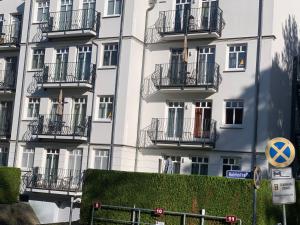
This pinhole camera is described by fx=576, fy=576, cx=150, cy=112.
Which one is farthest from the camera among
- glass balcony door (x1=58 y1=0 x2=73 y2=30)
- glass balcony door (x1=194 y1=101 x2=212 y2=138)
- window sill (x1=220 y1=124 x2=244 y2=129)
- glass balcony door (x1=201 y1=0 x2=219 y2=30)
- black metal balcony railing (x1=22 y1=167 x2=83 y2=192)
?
glass balcony door (x1=58 y1=0 x2=73 y2=30)

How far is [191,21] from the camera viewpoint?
30797mm

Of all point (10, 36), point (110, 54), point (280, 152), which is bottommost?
point (280, 152)

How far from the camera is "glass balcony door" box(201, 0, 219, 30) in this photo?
30.0 meters

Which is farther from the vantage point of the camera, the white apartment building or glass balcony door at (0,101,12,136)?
glass balcony door at (0,101,12,136)

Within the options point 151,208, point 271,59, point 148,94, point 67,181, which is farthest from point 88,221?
point 271,59

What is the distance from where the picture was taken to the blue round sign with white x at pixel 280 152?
1400cm

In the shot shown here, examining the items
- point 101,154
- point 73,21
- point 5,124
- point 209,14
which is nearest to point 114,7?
point 73,21

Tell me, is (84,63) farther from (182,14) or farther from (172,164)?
(172,164)

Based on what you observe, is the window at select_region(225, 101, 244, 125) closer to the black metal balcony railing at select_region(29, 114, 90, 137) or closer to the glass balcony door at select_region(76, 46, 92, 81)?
the black metal balcony railing at select_region(29, 114, 90, 137)

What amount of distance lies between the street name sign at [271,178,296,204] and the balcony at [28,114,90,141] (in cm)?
1873

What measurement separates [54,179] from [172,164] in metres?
6.75

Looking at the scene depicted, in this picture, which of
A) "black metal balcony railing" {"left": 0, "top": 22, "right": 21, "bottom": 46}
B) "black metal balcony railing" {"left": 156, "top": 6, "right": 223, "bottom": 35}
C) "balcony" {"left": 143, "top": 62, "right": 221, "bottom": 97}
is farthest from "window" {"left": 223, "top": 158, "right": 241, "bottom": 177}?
"black metal balcony railing" {"left": 0, "top": 22, "right": 21, "bottom": 46}

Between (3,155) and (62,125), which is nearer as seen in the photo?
(62,125)

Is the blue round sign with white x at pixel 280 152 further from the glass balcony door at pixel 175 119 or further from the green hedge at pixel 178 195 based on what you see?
the glass balcony door at pixel 175 119
